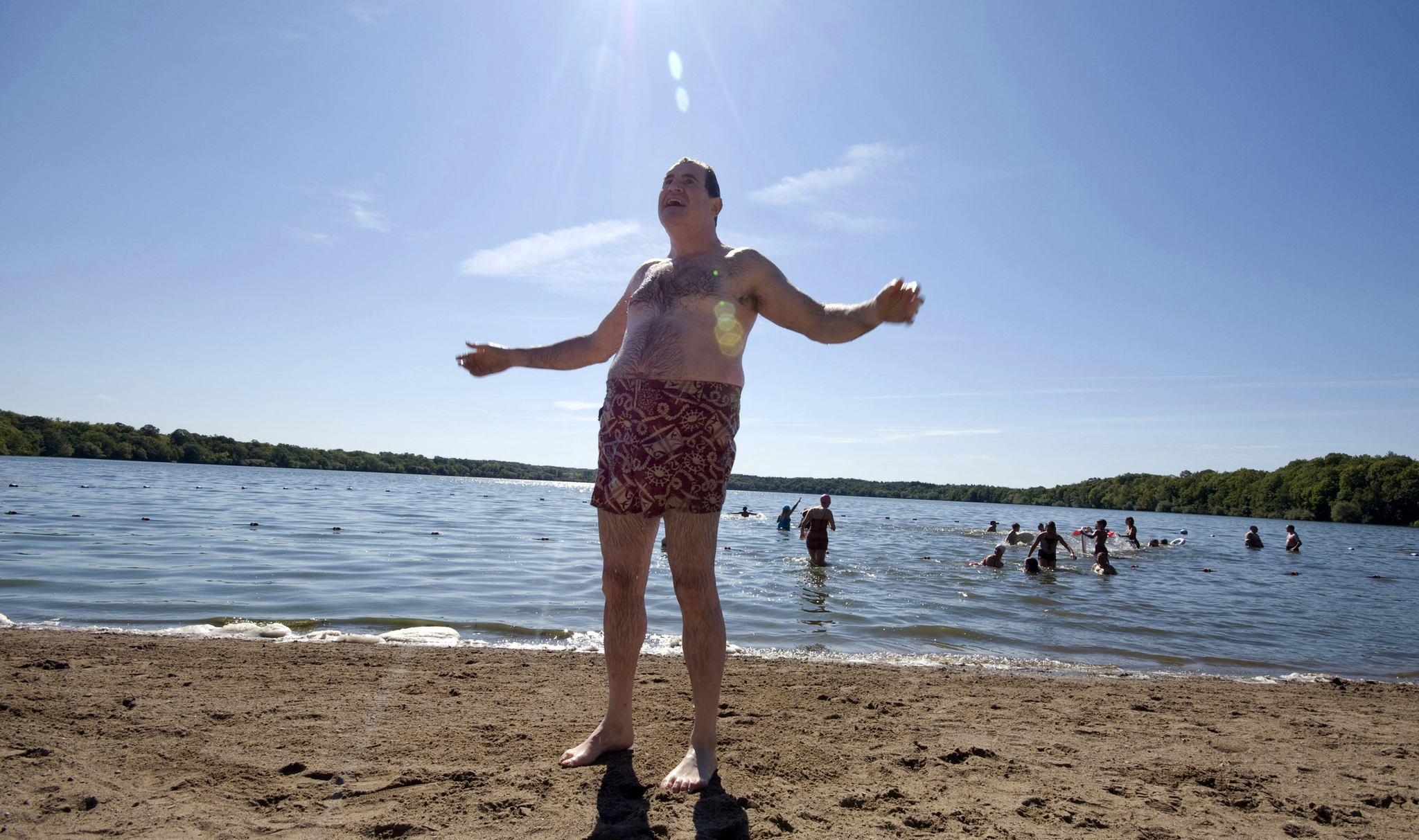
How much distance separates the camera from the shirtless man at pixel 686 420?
2643 mm

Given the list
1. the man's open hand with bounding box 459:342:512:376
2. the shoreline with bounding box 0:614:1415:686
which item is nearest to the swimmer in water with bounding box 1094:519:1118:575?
the shoreline with bounding box 0:614:1415:686

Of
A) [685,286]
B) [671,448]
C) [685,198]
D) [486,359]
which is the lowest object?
[671,448]

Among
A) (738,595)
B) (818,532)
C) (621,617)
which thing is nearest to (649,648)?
(621,617)

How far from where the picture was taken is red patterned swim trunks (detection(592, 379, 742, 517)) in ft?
8.66

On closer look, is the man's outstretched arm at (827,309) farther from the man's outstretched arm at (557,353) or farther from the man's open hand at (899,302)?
the man's outstretched arm at (557,353)

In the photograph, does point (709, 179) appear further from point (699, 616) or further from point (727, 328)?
point (699, 616)

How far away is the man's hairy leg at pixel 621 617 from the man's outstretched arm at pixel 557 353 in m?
0.79

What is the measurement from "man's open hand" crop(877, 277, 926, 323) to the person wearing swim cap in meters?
12.5

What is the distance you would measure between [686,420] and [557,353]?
0.92 meters

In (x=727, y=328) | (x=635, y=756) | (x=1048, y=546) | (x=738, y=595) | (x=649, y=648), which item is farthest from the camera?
(x=1048, y=546)

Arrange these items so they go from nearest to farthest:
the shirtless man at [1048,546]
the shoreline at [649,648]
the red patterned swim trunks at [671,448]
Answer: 1. the red patterned swim trunks at [671,448]
2. the shoreline at [649,648]
3. the shirtless man at [1048,546]

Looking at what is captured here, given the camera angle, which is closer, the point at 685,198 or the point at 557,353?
the point at 685,198

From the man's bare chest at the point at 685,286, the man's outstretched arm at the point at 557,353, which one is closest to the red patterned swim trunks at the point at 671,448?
the man's bare chest at the point at 685,286

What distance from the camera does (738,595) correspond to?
9.83 metres
